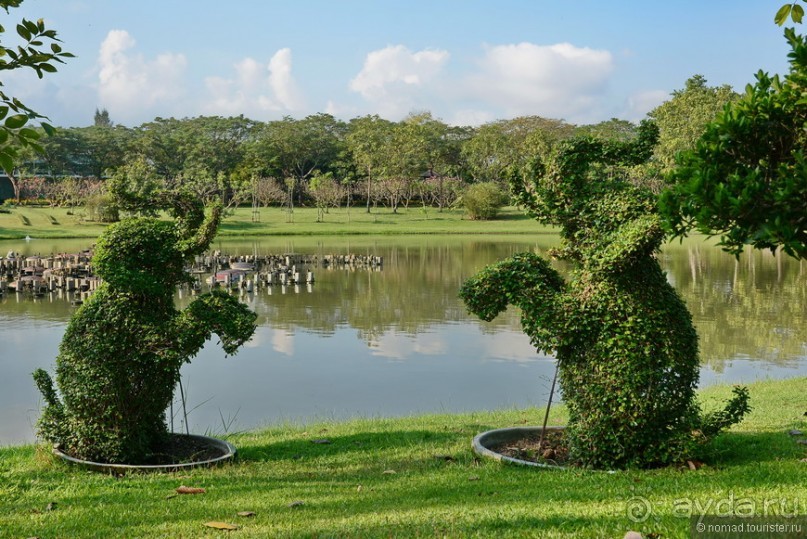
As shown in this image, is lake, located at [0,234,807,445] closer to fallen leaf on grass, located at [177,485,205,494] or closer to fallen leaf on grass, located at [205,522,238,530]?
fallen leaf on grass, located at [177,485,205,494]

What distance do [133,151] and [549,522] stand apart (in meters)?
89.7

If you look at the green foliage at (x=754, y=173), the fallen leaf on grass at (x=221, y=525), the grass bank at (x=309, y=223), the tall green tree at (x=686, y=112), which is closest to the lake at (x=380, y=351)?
the green foliage at (x=754, y=173)

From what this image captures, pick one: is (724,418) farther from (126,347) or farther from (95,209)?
(95,209)

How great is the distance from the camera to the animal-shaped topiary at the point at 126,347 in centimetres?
830

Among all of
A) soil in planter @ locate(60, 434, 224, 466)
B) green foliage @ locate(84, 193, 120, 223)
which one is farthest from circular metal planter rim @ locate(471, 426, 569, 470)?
green foliage @ locate(84, 193, 120, 223)

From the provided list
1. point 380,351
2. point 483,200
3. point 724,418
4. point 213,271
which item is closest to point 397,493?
point 724,418

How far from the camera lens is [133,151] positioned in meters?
87.9

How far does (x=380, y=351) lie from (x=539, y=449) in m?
10.2

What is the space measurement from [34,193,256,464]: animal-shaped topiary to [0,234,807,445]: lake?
3265mm

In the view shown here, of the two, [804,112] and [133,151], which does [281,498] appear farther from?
[133,151]

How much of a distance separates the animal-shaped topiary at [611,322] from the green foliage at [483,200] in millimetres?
68218

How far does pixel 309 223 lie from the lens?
73.1 m

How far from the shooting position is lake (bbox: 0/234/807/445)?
1334 centimetres

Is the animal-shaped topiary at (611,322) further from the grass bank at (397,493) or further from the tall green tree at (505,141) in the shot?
the tall green tree at (505,141)
